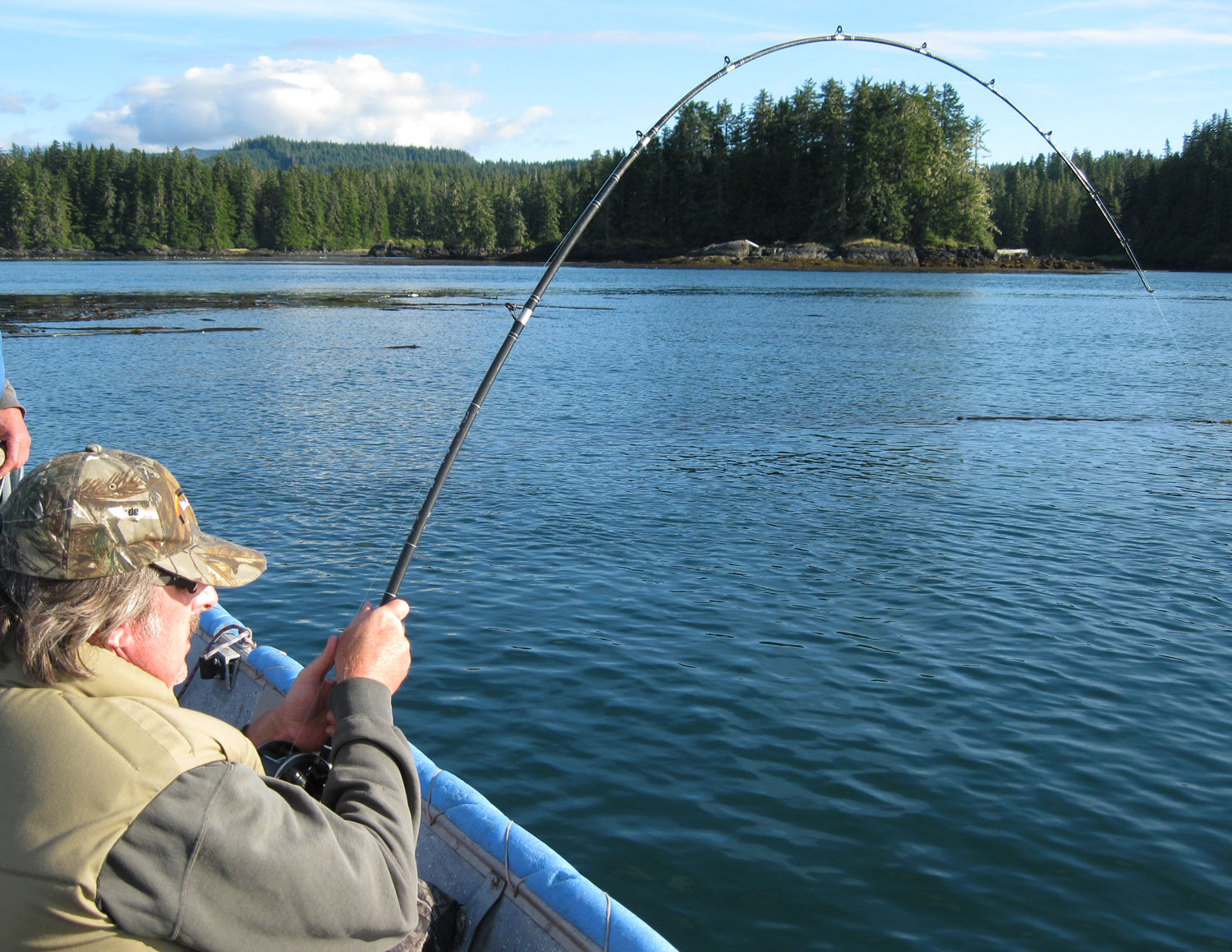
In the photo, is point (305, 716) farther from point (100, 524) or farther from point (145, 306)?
point (145, 306)

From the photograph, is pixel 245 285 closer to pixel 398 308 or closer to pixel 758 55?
pixel 398 308

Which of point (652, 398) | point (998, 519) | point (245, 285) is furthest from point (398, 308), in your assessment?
point (998, 519)

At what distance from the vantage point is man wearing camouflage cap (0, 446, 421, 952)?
177 cm

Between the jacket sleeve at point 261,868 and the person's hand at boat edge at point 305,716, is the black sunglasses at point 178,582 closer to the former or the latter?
the jacket sleeve at point 261,868

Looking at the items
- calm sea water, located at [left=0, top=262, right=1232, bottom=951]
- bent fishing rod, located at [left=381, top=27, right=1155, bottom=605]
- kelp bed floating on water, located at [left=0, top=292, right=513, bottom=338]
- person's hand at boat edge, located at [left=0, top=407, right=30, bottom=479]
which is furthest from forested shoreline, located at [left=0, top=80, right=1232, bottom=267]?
person's hand at boat edge, located at [left=0, top=407, right=30, bottom=479]

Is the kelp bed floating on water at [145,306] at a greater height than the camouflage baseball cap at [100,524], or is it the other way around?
the kelp bed floating on water at [145,306]

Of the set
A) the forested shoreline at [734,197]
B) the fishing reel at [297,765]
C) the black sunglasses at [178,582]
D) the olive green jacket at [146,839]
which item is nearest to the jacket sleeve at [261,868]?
the olive green jacket at [146,839]

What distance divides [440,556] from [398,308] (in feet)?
145

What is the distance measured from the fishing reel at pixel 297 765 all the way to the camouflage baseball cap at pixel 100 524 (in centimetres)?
78

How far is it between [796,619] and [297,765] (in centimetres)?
714

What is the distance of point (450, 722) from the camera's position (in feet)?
24.8

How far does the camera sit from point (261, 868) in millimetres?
1839

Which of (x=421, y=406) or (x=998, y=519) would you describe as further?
(x=421, y=406)

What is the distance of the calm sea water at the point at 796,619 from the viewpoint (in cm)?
583
